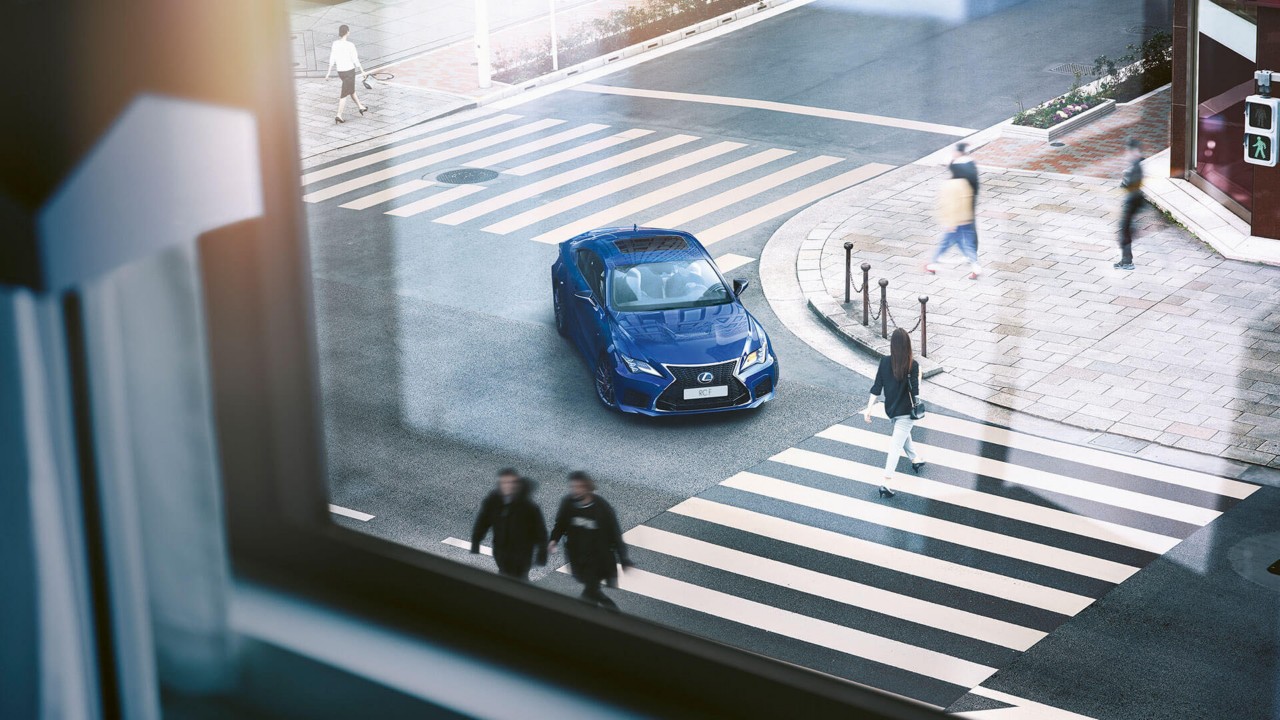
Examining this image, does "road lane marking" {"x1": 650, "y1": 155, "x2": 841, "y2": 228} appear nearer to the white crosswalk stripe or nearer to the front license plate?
the white crosswalk stripe

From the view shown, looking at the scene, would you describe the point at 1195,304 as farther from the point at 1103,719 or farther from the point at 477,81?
the point at 477,81

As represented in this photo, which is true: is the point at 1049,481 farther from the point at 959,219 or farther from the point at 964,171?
the point at 964,171

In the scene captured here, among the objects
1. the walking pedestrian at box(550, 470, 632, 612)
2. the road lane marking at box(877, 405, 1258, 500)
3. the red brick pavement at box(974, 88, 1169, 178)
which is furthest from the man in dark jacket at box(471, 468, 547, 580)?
the red brick pavement at box(974, 88, 1169, 178)

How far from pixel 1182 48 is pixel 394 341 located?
1003 cm

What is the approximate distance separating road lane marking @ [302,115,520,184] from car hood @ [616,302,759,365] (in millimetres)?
8249

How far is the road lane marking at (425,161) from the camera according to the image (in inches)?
707

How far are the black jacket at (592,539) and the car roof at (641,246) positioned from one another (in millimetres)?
5130

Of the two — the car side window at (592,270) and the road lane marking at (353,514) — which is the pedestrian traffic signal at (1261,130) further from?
the road lane marking at (353,514)

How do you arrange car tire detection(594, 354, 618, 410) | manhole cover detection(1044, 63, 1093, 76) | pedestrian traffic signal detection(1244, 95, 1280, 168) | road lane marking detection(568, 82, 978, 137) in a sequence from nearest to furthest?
1. car tire detection(594, 354, 618, 410)
2. pedestrian traffic signal detection(1244, 95, 1280, 168)
3. road lane marking detection(568, 82, 978, 137)
4. manhole cover detection(1044, 63, 1093, 76)

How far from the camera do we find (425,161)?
763 inches

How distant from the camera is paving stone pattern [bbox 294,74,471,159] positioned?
20.4m

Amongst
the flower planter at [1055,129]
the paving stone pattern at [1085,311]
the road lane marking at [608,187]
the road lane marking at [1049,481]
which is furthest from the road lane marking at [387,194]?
the road lane marking at [1049,481]

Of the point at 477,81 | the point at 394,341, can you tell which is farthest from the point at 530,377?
the point at 477,81

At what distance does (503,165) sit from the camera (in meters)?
19.0
